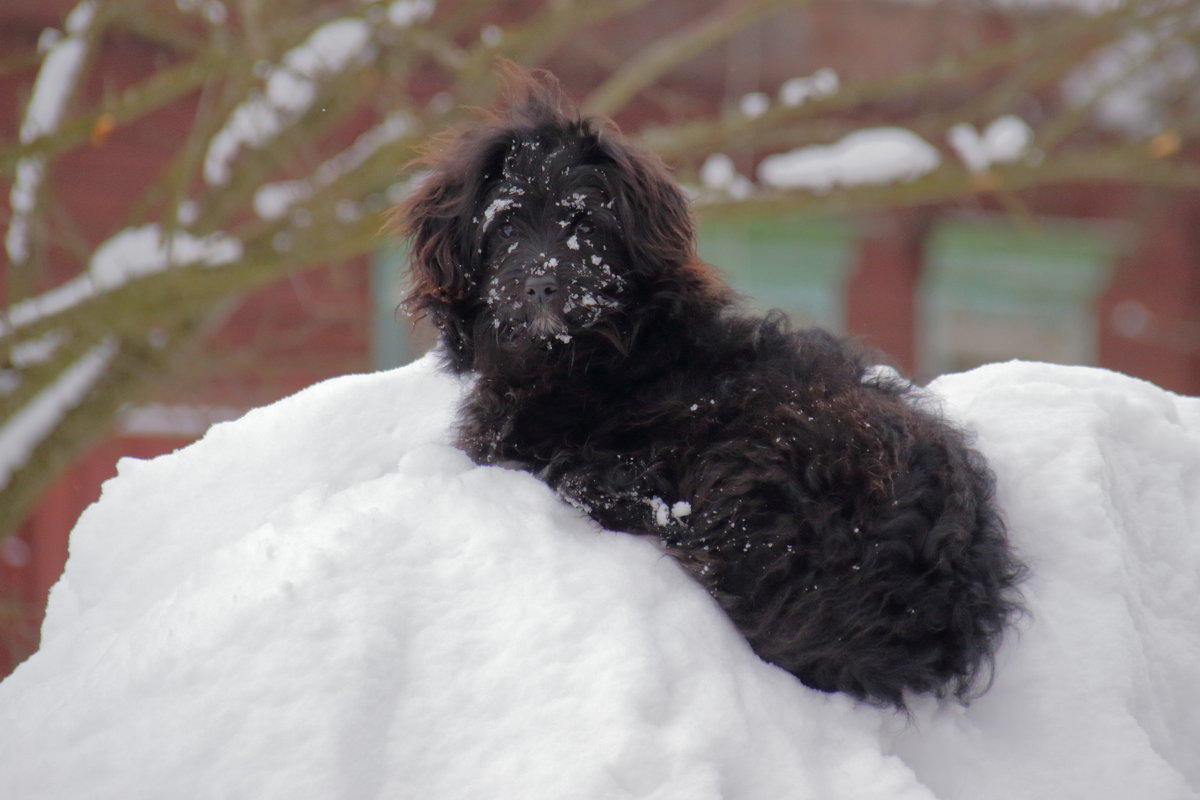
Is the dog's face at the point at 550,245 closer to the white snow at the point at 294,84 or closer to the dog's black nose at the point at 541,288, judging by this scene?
the dog's black nose at the point at 541,288

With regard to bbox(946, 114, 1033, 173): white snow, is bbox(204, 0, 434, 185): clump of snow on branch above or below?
above

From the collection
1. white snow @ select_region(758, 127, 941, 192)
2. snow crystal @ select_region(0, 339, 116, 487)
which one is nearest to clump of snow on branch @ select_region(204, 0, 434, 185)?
snow crystal @ select_region(0, 339, 116, 487)

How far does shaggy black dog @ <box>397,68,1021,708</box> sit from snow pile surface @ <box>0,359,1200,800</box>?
4.3 inches

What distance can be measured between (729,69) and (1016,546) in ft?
26.2

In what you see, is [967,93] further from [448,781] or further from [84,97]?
[448,781]

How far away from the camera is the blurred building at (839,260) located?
8.64 m

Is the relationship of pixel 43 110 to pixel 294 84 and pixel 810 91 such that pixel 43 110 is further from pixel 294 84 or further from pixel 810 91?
pixel 810 91

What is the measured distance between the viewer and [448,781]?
2.01 m

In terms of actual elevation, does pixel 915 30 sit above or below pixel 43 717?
below

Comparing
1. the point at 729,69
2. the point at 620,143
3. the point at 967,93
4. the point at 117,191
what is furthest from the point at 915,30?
the point at 620,143

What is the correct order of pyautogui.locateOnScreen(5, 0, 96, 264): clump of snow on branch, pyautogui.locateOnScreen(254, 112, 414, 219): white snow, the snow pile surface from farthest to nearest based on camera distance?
pyautogui.locateOnScreen(254, 112, 414, 219): white snow
pyautogui.locateOnScreen(5, 0, 96, 264): clump of snow on branch
the snow pile surface

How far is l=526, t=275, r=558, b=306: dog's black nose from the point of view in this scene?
104 inches

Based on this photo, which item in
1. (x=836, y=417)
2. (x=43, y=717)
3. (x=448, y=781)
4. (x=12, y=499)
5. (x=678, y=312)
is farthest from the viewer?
(x=12, y=499)

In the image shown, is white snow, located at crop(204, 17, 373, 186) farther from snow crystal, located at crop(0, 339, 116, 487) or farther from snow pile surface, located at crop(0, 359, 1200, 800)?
snow pile surface, located at crop(0, 359, 1200, 800)
